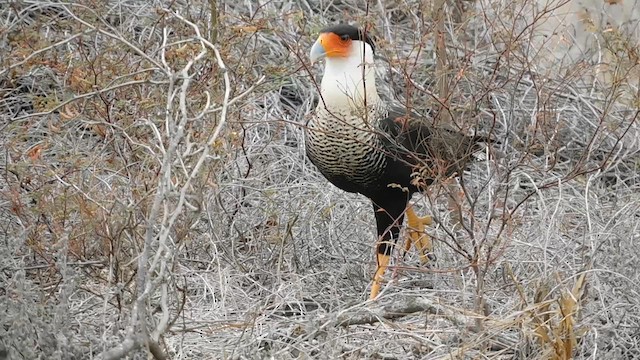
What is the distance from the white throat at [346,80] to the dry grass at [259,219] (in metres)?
0.17

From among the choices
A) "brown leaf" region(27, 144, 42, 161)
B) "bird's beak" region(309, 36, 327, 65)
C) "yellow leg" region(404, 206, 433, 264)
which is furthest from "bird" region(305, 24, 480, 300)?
"brown leaf" region(27, 144, 42, 161)

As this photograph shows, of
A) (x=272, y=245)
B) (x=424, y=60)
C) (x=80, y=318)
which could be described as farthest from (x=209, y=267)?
(x=424, y=60)

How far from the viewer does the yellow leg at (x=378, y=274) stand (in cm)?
453

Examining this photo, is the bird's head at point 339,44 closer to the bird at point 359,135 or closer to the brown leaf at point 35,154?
the bird at point 359,135

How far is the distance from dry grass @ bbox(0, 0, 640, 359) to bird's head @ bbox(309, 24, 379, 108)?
0.12m

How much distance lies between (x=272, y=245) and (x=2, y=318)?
1.93 metres

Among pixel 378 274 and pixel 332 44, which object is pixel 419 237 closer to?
pixel 378 274

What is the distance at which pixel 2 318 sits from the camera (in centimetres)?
336

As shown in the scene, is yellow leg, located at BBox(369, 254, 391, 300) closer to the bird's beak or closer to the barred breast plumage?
the barred breast plumage

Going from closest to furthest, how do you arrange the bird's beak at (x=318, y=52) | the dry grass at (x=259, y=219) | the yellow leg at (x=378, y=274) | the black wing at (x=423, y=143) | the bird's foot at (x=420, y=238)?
the dry grass at (x=259, y=219) < the black wing at (x=423, y=143) < the yellow leg at (x=378, y=274) < the bird's beak at (x=318, y=52) < the bird's foot at (x=420, y=238)

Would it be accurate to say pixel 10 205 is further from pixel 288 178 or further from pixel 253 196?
pixel 288 178

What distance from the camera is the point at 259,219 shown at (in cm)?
535

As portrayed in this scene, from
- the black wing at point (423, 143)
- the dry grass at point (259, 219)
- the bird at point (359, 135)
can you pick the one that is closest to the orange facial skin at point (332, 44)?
the bird at point (359, 135)

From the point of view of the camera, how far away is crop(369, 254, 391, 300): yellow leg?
4527 mm
